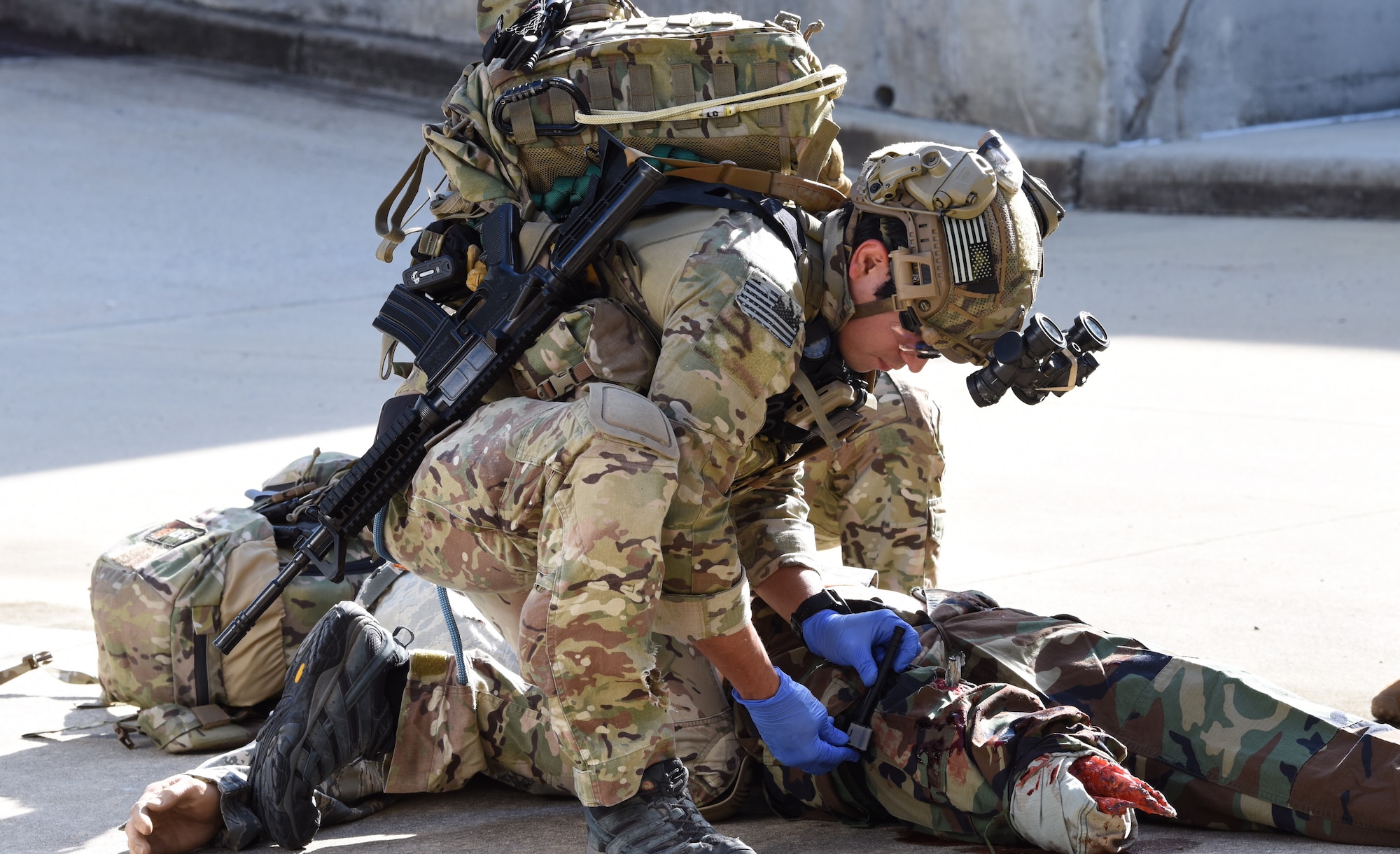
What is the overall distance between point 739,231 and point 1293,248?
6.41 metres

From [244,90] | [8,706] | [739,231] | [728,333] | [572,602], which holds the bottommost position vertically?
[8,706]

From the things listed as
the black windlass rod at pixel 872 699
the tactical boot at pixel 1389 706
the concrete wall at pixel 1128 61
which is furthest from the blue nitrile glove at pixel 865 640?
the concrete wall at pixel 1128 61

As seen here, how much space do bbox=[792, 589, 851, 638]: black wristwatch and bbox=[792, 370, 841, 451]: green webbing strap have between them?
308 mm

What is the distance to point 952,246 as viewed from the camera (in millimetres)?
2406

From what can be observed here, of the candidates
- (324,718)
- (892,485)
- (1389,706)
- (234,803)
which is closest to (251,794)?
(234,803)

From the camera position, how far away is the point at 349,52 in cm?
1242

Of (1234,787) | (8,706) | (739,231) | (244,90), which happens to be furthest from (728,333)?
(244,90)

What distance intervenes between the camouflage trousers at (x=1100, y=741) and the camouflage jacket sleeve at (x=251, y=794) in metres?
0.64

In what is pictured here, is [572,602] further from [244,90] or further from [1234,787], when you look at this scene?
[244,90]

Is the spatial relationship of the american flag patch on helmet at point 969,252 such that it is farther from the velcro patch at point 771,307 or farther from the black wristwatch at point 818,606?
the black wristwatch at point 818,606

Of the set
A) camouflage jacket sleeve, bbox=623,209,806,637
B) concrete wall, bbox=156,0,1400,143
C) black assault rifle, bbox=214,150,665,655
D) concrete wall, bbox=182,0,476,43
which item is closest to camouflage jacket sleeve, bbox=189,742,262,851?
black assault rifle, bbox=214,150,665,655

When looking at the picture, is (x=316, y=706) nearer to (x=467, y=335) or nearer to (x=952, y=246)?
Result: (x=467, y=335)

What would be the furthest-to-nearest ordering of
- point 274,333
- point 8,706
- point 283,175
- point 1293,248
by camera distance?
1. point 283,175
2. point 1293,248
3. point 274,333
4. point 8,706

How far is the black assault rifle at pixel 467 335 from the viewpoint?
2.49 metres
